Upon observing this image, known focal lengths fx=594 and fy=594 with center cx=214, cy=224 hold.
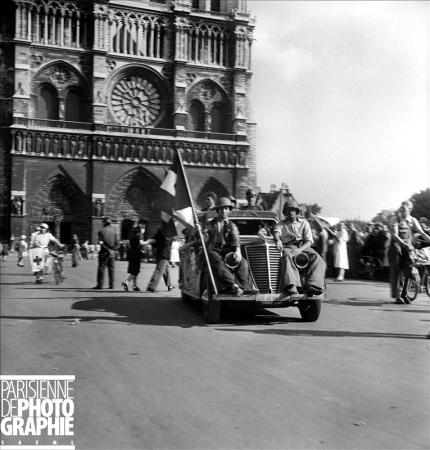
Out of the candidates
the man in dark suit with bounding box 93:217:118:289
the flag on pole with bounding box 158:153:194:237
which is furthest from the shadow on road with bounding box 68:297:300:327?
the man in dark suit with bounding box 93:217:118:289

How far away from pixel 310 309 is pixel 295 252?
0.87m

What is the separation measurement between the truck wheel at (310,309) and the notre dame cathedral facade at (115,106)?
32.8 m

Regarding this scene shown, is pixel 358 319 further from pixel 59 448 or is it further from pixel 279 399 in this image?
pixel 59 448

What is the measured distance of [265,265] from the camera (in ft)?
27.7

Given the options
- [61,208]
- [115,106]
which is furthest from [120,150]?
[61,208]

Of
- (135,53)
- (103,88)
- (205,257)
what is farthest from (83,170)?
(205,257)

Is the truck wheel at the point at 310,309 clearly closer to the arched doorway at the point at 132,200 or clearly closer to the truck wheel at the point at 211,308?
the truck wheel at the point at 211,308

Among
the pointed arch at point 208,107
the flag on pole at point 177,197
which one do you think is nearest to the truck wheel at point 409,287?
the flag on pole at point 177,197

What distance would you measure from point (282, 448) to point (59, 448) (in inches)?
53.7

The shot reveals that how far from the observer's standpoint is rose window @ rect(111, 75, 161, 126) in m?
42.5

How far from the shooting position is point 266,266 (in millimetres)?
8438

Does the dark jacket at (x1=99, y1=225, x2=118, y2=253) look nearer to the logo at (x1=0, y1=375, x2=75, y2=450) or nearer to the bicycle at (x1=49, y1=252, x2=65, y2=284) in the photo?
the bicycle at (x1=49, y1=252, x2=65, y2=284)

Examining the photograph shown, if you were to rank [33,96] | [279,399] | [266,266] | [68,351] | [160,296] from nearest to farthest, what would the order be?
[279,399], [68,351], [266,266], [160,296], [33,96]

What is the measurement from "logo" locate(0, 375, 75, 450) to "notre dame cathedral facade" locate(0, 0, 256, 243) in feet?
118
